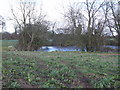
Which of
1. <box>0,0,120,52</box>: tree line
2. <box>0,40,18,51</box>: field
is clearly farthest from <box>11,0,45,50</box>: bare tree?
<box>0,40,18,51</box>: field

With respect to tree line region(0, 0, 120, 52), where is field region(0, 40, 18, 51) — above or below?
below

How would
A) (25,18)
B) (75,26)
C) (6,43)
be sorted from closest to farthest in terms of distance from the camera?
(6,43)
(75,26)
(25,18)

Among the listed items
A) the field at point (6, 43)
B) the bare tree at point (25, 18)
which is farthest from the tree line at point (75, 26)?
the field at point (6, 43)

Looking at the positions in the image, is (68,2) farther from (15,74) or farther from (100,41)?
(15,74)

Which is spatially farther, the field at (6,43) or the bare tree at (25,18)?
the bare tree at (25,18)

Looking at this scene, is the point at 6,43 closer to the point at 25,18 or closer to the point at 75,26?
the point at 25,18

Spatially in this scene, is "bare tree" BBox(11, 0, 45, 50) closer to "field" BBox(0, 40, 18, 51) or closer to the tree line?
the tree line

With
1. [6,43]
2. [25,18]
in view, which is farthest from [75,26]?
[6,43]

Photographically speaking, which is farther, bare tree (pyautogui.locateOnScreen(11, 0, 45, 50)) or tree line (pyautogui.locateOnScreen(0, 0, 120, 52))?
bare tree (pyautogui.locateOnScreen(11, 0, 45, 50))

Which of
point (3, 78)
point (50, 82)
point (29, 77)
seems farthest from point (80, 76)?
point (3, 78)

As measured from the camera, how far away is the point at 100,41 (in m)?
13.8

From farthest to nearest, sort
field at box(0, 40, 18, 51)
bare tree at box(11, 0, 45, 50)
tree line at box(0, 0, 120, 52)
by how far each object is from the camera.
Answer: bare tree at box(11, 0, 45, 50) < tree line at box(0, 0, 120, 52) < field at box(0, 40, 18, 51)

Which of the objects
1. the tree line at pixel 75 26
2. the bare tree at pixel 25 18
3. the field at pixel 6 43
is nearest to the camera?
the field at pixel 6 43

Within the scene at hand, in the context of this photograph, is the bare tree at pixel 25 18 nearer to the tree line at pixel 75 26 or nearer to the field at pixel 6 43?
the tree line at pixel 75 26
